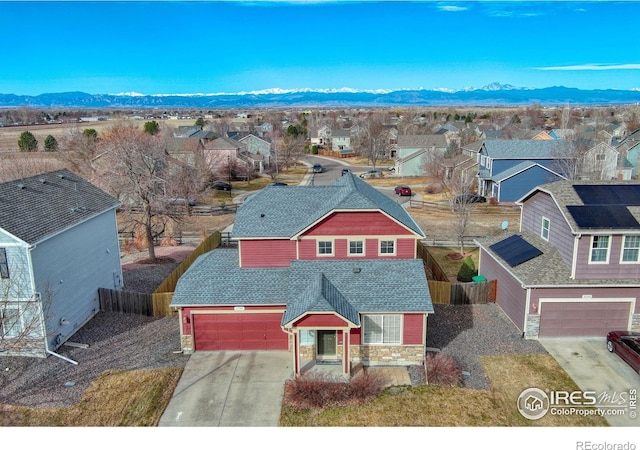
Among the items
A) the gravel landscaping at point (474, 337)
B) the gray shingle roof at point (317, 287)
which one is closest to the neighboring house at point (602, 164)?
the gravel landscaping at point (474, 337)

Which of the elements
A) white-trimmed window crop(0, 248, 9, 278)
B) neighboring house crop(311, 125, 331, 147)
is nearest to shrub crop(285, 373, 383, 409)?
white-trimmed window crop(0, 248, 9, 278)

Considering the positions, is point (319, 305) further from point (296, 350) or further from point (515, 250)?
point (515, 250)

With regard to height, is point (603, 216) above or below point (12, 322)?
above

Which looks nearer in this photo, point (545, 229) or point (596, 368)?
point (596, 368)

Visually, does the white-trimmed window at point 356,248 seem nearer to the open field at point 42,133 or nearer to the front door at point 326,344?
the front door at point 326,344

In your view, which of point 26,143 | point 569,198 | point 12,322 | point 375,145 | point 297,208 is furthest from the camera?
point 375,145

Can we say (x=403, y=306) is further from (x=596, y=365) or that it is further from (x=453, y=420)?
(x=596, y=365)

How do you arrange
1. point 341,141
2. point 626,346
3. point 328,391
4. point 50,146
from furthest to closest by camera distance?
point 341,141
point 50,146
point 626,346
point 328,391

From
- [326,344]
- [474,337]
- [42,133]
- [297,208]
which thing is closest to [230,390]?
[326,344]
